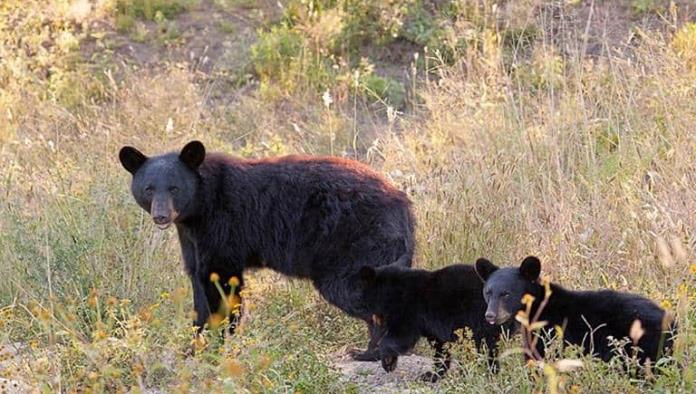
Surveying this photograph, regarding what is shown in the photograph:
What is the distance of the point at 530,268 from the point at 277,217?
2.08 metres

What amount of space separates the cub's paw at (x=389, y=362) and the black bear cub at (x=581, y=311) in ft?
2.65

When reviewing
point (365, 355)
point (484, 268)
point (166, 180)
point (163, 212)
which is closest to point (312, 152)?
point (166, 180)

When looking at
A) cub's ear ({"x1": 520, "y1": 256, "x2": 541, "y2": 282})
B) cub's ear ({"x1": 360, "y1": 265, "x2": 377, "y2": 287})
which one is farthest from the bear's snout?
cub's ear ({"x1": 520, "y1": 256, "x2": 541, "y2": 282})

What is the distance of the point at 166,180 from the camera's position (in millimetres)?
8289

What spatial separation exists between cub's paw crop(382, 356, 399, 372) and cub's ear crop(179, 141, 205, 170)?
74.9 inches

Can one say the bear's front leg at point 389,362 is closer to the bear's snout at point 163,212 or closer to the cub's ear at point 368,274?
the cub's ear at point 368,274

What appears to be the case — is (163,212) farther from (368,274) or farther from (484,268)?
(484,268)

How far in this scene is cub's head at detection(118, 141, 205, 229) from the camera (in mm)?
8172

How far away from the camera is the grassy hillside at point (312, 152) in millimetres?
6680

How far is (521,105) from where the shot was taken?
1041 centimetres

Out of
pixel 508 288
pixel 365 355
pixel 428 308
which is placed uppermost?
pixel 508 288

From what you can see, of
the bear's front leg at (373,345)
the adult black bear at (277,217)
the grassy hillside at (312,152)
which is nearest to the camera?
the grassy hillside at (312,152)

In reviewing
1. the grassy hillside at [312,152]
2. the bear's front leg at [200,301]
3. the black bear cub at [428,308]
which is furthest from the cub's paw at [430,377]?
the bear's front leg at [200,301]

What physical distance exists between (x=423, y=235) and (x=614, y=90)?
2574mm
